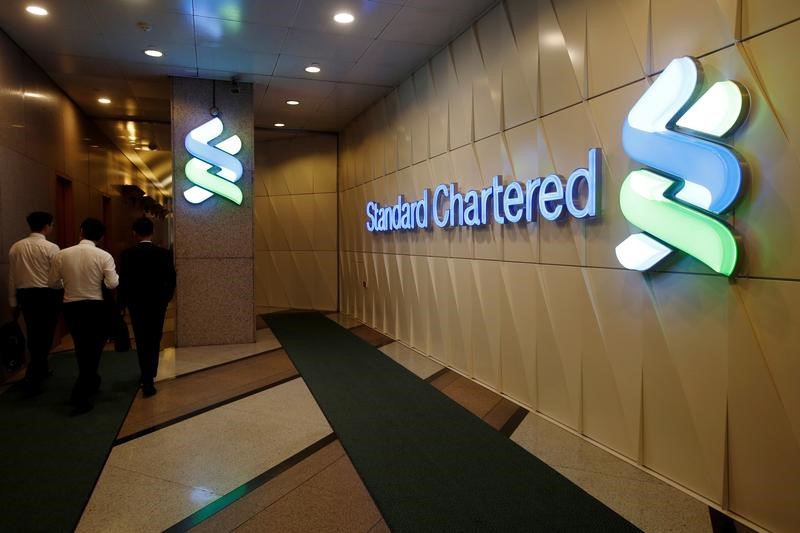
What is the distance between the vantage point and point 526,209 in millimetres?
4473

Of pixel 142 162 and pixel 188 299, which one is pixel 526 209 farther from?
pixel 142 162

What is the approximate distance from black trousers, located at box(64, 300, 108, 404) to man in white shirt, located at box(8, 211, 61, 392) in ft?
2.20

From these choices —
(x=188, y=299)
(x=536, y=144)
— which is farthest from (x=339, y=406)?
(x=188, y=299)

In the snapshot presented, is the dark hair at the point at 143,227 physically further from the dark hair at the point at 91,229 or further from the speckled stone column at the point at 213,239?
the speckled stone column at the point at 213,239

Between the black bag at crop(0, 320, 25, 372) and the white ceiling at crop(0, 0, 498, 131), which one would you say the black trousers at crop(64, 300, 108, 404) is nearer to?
the black bag at crop(0, 320, 25, 372)

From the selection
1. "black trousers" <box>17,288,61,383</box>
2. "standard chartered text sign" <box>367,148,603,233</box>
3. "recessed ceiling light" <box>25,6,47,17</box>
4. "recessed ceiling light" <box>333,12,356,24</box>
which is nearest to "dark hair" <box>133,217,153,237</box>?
"black trousers" <box>17,288,61,383</box>

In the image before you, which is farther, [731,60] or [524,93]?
[524,93]

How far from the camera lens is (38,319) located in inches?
194

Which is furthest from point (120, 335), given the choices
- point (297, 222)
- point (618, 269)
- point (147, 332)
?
point (297, 222)

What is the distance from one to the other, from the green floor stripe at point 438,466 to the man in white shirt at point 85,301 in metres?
2.02

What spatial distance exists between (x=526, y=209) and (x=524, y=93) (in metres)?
1.04

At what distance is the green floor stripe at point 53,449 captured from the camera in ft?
9.37

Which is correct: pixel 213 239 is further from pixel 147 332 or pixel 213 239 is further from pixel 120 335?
pixel 120 335

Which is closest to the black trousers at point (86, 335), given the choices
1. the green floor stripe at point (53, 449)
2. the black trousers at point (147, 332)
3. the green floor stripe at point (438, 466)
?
the green floor stripe at point (53, 449)
